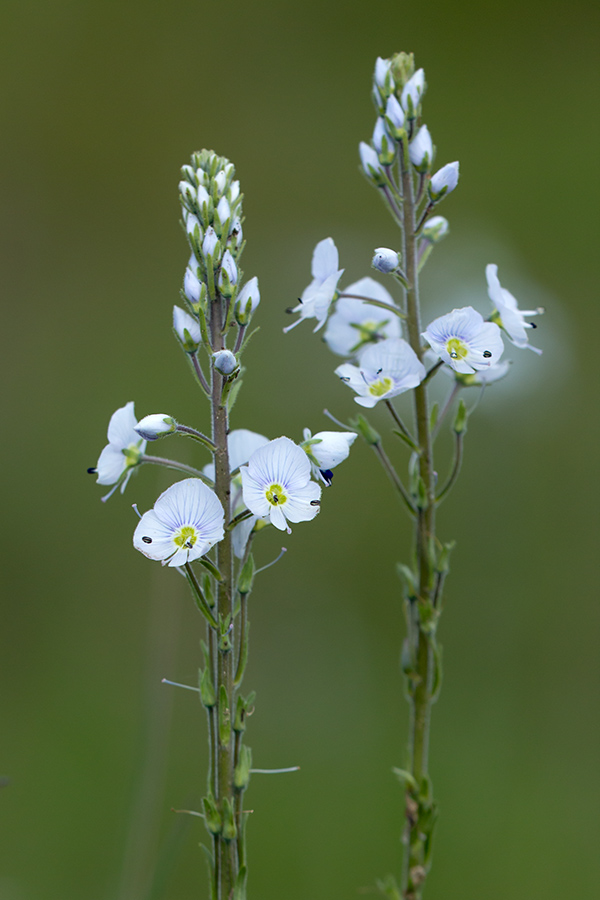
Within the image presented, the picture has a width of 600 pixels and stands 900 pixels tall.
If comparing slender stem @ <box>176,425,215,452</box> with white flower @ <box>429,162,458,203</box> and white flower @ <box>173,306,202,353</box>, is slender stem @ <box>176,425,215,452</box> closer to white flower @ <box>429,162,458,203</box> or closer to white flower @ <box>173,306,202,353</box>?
white flower @ <box>173,306,202,353</box>

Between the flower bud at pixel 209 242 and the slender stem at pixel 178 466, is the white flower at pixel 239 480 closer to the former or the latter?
the slender stem at pixel 178 466

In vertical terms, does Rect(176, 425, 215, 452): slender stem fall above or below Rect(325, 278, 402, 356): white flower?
below

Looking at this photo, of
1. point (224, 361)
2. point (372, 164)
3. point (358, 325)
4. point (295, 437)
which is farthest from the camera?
point (295, 437)

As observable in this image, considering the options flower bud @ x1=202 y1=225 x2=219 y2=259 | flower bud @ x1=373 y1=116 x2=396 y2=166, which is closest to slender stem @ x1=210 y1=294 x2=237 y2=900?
flower bud @ x1=202 y1=225 x2=219 y2=259

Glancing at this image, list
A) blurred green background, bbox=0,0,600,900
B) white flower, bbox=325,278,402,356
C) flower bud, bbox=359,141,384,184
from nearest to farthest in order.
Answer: flower bud, bbox=359,141,384,184 → white flower, bbox=325,278,402,356 → blurred green background, bbox=0,0,600,900

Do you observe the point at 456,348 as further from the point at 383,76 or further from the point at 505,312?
the point at 383,76

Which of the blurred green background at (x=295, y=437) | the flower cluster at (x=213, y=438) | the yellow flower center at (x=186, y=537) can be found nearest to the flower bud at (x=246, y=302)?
the flower cluster at (x=213, y=438)

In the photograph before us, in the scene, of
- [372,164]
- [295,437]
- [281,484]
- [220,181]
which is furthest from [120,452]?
[295,437]
